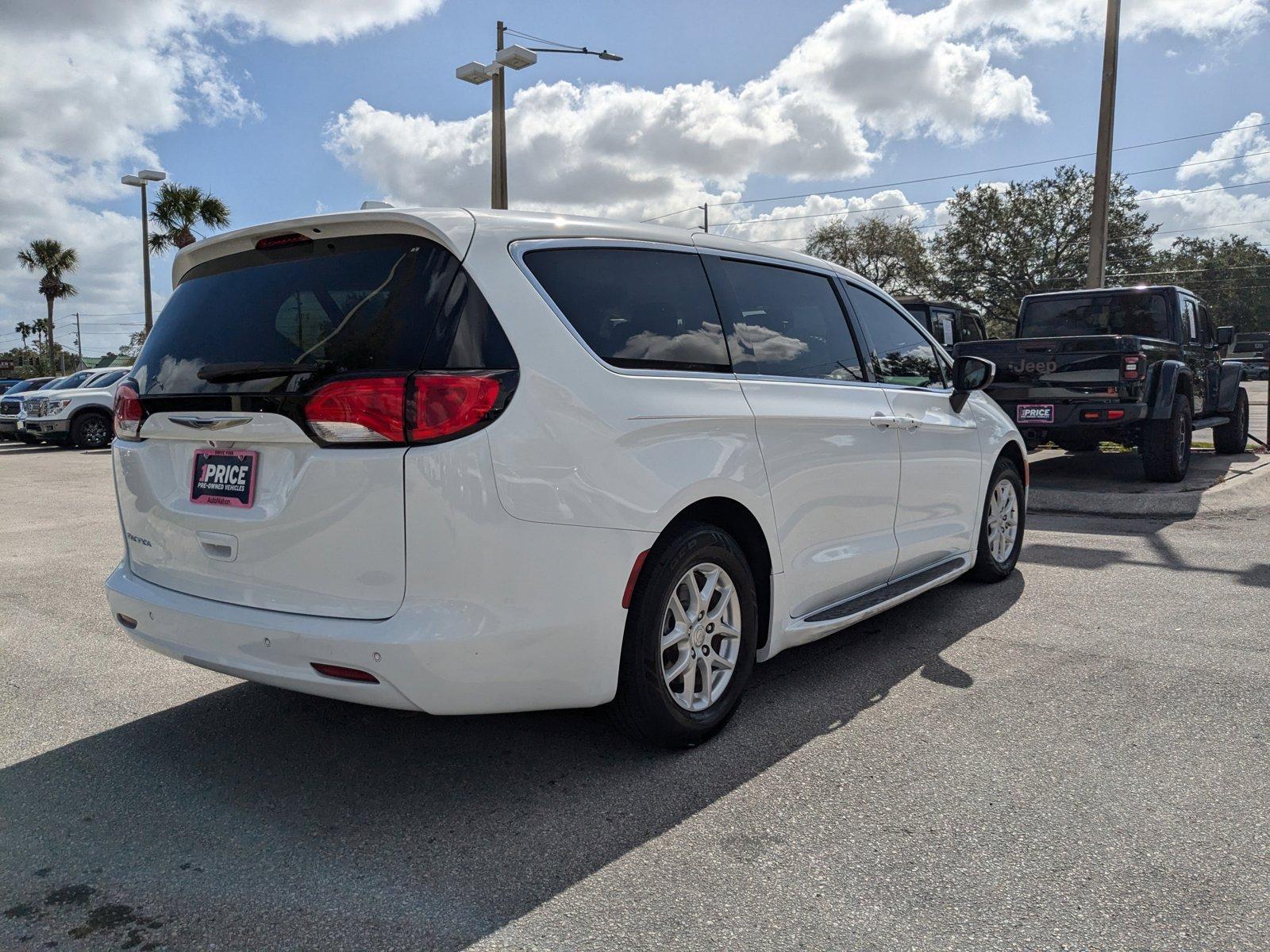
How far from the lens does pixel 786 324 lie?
4.05 m

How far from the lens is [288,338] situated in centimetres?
298

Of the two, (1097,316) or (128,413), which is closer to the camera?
(128,413)

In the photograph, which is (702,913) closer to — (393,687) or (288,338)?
(393,687)

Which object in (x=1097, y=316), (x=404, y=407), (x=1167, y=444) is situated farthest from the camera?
(x=1097, y=316)

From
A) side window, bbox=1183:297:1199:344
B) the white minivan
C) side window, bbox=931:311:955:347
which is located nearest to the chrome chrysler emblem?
the white minivan

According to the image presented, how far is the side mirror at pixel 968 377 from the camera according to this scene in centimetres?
513

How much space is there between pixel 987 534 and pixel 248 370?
4265 millimetres

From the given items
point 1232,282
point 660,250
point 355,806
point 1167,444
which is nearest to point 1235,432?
point 1167,444

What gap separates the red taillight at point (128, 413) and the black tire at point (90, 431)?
1833cm

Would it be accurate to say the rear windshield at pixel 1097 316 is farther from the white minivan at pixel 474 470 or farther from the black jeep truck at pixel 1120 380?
the white minivan at pixel 474 470

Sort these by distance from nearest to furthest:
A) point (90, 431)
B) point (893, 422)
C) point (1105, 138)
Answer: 1. point (893, 422)
2. point (1105, 138)
3. point (90, 431)

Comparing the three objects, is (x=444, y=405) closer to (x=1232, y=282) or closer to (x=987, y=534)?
(x=987, y=534)

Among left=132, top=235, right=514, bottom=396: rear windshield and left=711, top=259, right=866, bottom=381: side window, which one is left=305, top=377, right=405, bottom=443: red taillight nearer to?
left=132, top=235, right=514, bottom=396: rear windshield

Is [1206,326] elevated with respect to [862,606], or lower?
elevated
